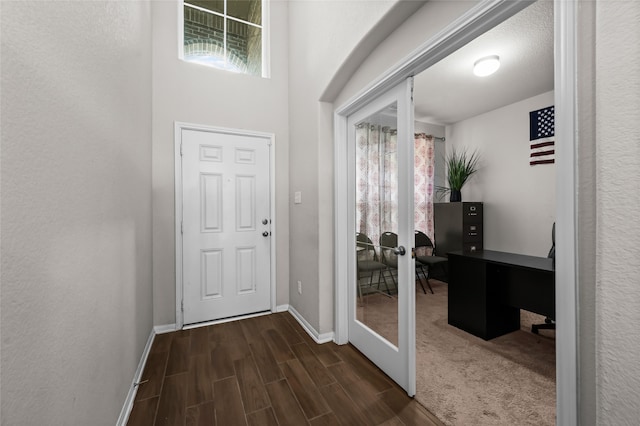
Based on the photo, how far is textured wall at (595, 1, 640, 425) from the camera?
704mm

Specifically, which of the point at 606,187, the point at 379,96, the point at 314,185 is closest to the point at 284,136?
the point at 314,185

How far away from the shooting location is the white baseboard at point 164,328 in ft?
8.75

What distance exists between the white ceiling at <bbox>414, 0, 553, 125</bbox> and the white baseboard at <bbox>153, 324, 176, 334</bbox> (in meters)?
4.02

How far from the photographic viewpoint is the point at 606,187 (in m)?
0.76

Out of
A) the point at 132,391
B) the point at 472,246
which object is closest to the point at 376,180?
the point at 132,391

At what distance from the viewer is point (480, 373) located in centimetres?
197

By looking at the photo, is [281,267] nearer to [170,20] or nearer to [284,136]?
[284,136]

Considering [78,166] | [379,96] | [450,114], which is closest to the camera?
[78,166]

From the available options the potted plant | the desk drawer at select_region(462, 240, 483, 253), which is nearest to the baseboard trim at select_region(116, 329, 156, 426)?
the desk drawer at select_region(462, 240, 483, 253)

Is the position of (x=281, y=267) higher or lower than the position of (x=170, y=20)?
lower

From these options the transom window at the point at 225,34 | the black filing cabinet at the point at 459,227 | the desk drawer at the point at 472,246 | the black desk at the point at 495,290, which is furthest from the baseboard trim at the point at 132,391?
the desk drawer at the point at 472,246

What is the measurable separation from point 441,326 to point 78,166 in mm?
3155

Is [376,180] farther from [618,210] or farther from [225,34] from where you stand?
[225,34]

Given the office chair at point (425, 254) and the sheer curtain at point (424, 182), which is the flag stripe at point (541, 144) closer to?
the sheer curtain at point (424, 182)
